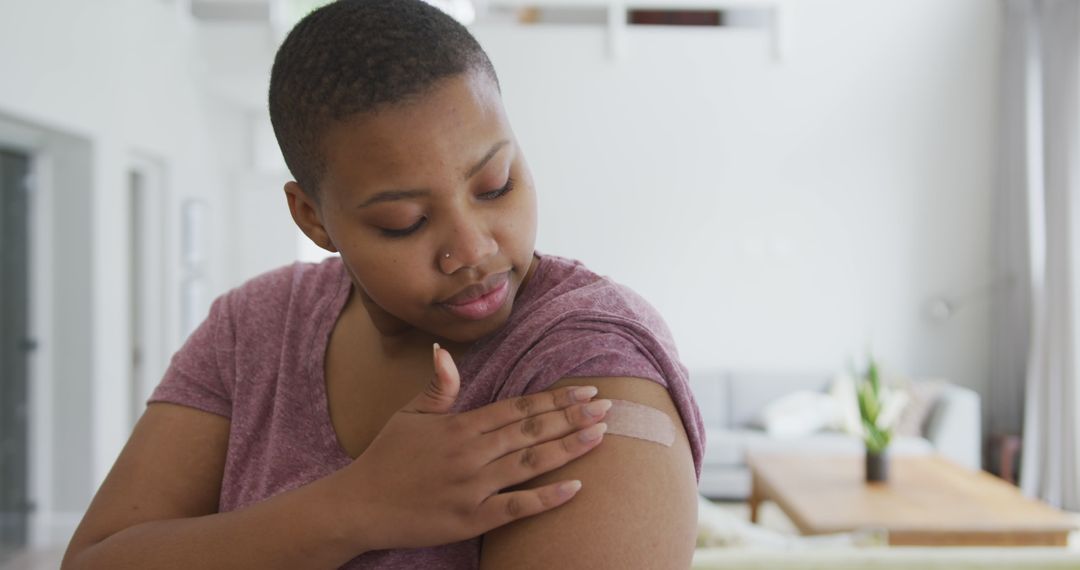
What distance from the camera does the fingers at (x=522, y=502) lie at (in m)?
0.58

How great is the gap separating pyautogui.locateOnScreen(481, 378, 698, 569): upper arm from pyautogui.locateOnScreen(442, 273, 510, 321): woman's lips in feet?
0.38

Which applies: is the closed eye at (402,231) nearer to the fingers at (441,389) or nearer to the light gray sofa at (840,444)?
the fingers at (441,389)

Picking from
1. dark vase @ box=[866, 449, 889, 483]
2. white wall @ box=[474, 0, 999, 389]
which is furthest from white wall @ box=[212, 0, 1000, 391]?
dark vase @ box=[866, 449, 889, 483]

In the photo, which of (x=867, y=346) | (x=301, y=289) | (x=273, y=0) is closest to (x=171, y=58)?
(x=273, y=0)

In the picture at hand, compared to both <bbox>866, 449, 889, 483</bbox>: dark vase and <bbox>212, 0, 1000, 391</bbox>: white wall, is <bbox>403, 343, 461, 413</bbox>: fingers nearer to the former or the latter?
<bbox>866, 449, 889, 483</bbox>: dark vase

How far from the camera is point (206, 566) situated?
0.66m

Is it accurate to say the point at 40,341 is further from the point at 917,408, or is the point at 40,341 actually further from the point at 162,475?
the point at 917,408

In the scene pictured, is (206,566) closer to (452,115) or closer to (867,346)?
(452,115)

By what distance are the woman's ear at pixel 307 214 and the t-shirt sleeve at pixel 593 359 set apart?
0.72 feet

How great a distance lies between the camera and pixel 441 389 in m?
0.63

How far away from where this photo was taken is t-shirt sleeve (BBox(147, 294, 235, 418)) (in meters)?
0.80

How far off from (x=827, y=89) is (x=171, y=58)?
430 cm

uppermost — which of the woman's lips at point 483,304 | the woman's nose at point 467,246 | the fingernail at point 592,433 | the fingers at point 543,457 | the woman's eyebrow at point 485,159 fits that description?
the woman's eyebrow at point 485,159

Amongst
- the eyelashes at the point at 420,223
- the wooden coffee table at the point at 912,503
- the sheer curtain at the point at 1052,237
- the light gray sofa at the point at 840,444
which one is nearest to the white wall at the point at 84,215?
the light gray sofa at the point at 840,444
